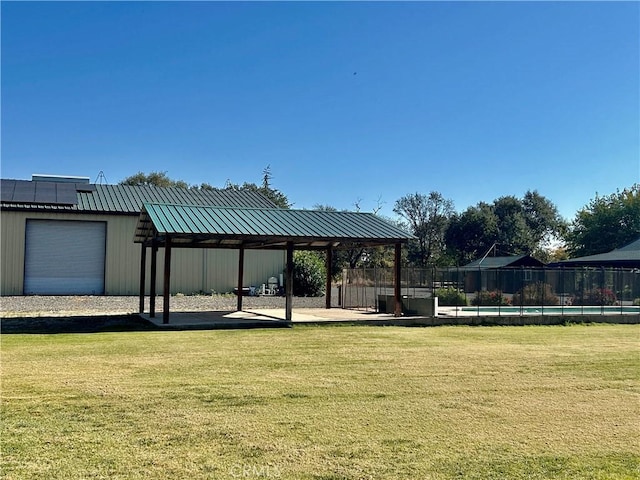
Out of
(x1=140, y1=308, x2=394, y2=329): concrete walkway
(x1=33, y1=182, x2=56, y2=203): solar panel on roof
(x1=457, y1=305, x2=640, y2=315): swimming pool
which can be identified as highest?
(x1=33, y1=182, x2=56, y2=203): solar panel on roof

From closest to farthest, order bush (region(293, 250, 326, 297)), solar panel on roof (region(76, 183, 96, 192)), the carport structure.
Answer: the carport structure → solar panel on roof (region(76, 183, 96, 192)) → bush (region(293, 250, 326, 297))

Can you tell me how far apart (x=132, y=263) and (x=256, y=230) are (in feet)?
43.7

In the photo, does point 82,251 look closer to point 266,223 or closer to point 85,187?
point 85,187

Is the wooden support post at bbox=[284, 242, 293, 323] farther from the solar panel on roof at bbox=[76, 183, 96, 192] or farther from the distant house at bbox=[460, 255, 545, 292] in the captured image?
the solar panel on roof at bbox=[76, 183, 96, 192]

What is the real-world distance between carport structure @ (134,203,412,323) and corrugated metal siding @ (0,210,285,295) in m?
8.43

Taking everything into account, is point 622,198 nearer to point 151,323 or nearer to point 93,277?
point 93,277

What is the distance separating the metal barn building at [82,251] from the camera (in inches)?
1082

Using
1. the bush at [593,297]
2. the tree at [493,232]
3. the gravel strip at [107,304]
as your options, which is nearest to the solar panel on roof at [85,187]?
the gravel strip at [107,304]

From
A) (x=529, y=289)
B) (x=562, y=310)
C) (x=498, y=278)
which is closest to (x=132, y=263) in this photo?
(x=498, y=278)

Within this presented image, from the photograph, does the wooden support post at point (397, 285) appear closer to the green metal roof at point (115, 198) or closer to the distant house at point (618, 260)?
the green metal roof at point (115, 198)

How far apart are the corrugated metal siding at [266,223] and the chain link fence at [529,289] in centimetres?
316

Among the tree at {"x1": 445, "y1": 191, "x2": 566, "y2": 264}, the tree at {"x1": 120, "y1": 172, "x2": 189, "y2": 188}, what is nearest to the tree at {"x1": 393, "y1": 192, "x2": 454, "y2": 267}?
the tree at {"x1": 445, "y1": 191, "x2": 566, "y2": 264}

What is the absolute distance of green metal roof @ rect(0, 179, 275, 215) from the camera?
28000 mm

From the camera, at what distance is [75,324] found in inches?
641
